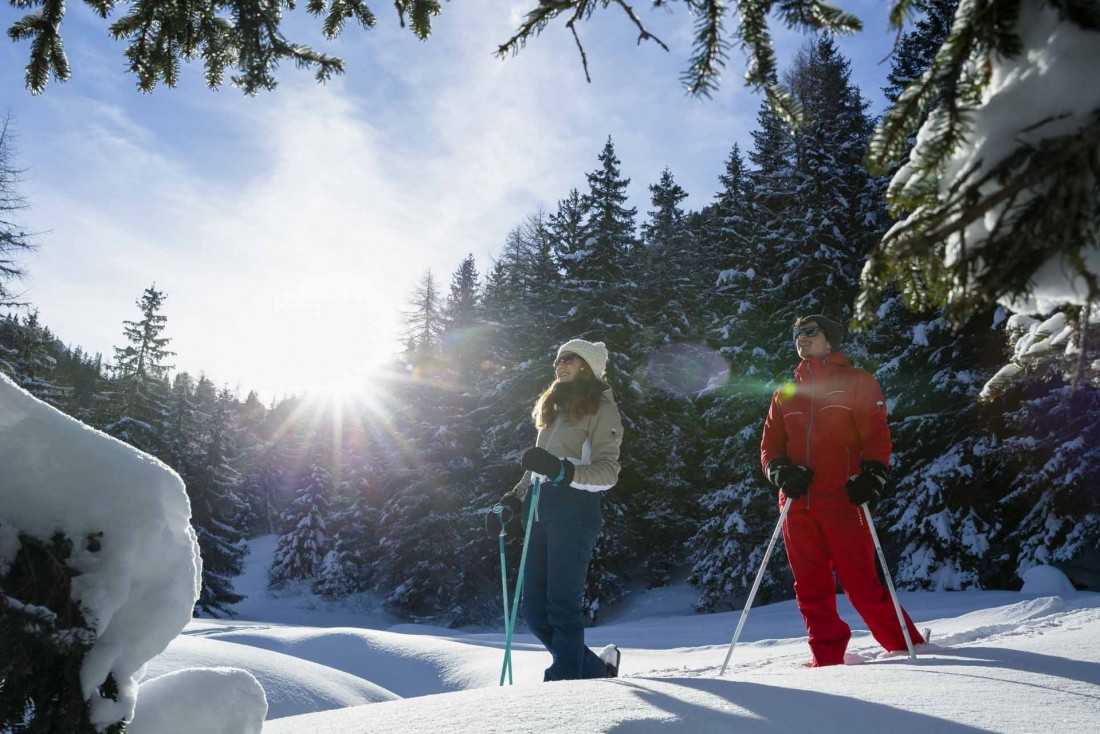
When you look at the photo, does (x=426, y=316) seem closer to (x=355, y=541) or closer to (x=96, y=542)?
(x=355, y=541)

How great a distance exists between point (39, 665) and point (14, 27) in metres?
2.39

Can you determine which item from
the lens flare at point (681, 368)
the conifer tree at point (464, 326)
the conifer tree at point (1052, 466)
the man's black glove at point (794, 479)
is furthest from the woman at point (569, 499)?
the conifer tree at point (464, 326)

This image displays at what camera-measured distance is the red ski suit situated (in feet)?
13.0

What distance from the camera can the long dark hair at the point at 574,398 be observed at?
4.27 meters

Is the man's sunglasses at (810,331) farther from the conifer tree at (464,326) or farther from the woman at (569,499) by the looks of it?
the conifer tree at (464,326)

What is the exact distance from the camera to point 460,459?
23.2 metres

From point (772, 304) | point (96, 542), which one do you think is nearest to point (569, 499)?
point (96, 542)

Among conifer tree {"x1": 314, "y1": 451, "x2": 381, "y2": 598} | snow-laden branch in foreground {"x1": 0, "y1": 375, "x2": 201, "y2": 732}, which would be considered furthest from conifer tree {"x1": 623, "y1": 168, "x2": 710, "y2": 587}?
snow-laden branch in foreground {"x1": 0, "y1": 375, "x2": 201, "y2": 732}

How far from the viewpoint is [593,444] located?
4.19m

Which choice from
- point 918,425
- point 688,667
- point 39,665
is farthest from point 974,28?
point 918,425

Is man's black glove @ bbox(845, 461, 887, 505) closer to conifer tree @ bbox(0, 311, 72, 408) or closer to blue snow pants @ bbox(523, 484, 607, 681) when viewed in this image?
blue snow pants @ bbox(523, 484, 607, 681)

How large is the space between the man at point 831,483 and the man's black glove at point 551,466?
1.32m

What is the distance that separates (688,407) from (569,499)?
18021 mm

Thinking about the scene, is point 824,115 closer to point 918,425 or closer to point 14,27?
point 918,425
